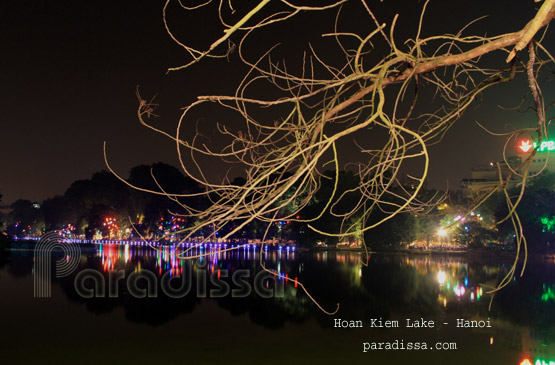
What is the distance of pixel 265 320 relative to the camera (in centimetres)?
1758

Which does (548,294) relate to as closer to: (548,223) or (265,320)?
(265,320)

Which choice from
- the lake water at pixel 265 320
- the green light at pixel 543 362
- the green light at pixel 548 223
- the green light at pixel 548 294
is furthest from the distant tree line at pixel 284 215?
the green light at pixel 543 362

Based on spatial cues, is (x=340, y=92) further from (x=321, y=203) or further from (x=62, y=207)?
(x=62, y=207)

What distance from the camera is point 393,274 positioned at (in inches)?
1222

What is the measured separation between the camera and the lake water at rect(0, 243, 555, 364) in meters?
13.2

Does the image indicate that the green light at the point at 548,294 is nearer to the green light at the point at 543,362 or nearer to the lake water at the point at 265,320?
the lake water at the point at 265,320

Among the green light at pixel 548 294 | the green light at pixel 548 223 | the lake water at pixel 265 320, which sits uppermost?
the green light at pixel 548 223

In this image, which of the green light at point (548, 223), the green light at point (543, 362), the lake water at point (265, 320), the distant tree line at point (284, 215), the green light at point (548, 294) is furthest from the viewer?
the distant tree line at point (284, 215)

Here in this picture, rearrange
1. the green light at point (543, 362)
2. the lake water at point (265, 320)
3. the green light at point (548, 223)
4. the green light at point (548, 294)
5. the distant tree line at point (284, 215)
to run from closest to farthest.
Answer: the green light at point (543, 362)
the lake water at point (265, 320)
the green light at point (548, 294)
the green light at point (548, 223)
the distant tree line at point (284, 215)

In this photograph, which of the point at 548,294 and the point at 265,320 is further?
the point at 548,294

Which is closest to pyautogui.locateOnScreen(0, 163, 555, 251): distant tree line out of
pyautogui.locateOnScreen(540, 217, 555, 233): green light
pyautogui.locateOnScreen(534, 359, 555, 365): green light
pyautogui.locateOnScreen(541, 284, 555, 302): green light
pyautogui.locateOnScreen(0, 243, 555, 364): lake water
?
pyautogui.locateOnScreen(540, 217, 555, 233): green light

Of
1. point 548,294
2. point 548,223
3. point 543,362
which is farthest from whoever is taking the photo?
point 548,223

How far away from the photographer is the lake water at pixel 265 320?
43.3ft

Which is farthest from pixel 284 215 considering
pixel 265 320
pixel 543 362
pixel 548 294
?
pixel 543 362
